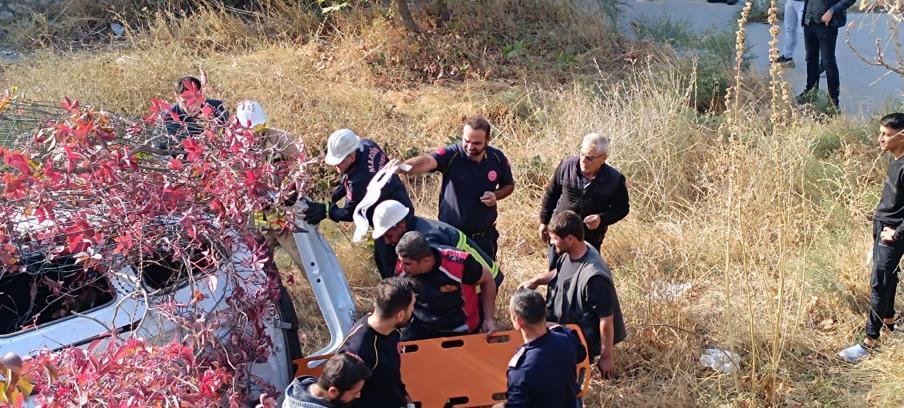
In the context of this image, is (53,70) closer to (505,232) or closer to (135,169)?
(505,232)

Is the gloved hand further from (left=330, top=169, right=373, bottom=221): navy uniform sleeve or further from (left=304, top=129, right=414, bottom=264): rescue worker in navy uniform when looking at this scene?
(left=330, top=169, right=373, bottom=221): navy uniform sleeve

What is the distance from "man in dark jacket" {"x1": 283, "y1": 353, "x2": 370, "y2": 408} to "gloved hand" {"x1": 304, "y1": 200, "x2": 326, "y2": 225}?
129cm

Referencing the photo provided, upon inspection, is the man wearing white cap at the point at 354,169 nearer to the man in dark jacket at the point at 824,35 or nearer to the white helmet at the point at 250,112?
the white helmet at the point at 250,112

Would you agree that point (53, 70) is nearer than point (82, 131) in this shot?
No

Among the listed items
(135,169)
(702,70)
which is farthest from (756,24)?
(135,169)

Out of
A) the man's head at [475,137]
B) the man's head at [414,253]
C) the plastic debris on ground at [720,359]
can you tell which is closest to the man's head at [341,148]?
the man's head at [475,137]

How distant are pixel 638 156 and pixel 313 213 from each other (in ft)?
12.1

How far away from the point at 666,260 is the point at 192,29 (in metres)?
7.60

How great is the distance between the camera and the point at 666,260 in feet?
21.2

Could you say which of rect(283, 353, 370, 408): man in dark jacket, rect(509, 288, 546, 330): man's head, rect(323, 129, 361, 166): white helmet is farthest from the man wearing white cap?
rect(283, 353, 370, 408): man in dark jacket

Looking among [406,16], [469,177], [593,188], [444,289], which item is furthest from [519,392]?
[406,16]

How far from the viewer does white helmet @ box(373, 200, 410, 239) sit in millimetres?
4652

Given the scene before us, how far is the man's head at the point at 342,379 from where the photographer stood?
11.3ft

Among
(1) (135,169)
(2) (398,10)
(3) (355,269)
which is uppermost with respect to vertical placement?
(1) (135,169)
